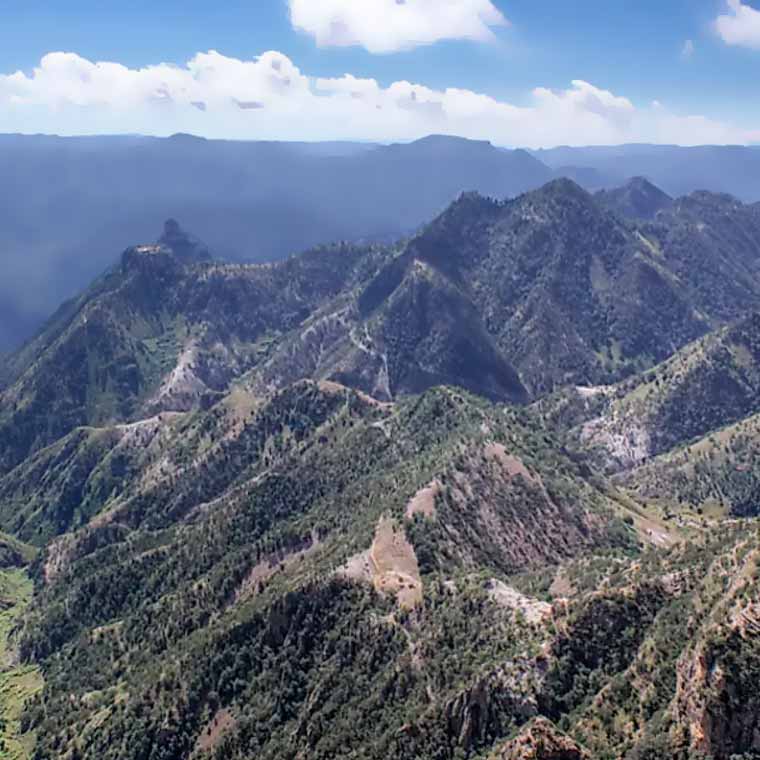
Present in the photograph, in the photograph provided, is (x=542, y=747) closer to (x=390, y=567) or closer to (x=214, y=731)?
(x=390, y=567)

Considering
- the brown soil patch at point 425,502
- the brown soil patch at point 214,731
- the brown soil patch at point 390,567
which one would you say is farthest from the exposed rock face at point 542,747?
the brown soil patch at point 425,502

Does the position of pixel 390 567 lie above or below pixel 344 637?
above

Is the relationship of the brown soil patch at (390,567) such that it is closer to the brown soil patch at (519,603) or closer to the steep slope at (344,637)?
the steep slope at (344,637)

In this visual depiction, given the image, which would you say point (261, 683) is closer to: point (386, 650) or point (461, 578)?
point (386, 650)

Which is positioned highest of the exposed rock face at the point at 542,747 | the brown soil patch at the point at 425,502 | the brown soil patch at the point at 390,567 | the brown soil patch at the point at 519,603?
the exposed rock face at the point at 542,747

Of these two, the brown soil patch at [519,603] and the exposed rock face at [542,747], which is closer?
the exposed rock face at [542,747]

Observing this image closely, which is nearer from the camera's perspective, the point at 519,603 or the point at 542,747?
the point at 542,747

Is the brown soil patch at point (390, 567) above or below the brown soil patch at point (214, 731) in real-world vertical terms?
above

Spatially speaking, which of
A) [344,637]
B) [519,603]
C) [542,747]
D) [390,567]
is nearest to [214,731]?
[344,637]

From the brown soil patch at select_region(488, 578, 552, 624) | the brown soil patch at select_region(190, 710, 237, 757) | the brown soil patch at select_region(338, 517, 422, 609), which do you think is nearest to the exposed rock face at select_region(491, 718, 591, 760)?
the brown soil patch at select_region(488, 578, 552, 624)
